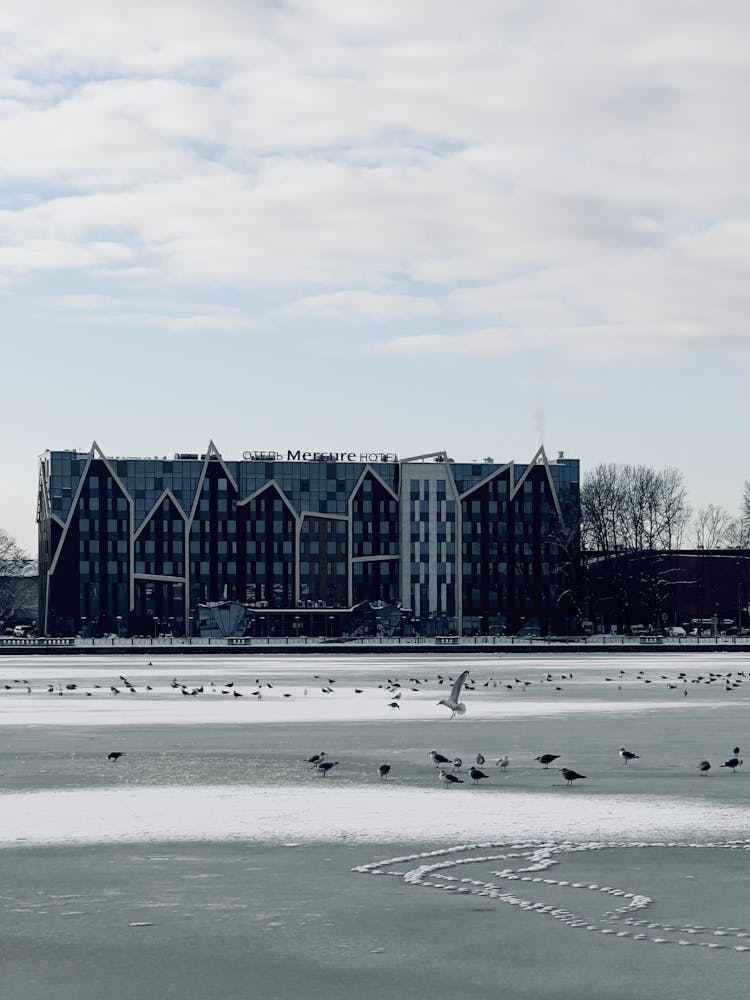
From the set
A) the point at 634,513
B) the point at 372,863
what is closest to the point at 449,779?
the point at 372,863

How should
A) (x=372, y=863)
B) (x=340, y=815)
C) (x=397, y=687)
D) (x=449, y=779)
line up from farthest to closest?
(x=397, y=687), (x=449, y=779), (x=340, y=815), (x=372, y=863)

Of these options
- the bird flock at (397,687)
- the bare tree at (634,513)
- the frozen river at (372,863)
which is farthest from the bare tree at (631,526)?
the frozen river at (372,863)

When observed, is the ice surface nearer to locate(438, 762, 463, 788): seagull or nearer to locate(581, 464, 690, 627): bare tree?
locate(438, 762, 463, 788): seagull

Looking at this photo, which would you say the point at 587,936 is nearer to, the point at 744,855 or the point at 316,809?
the point at 744,855

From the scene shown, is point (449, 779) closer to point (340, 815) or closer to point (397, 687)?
point (340, 815)

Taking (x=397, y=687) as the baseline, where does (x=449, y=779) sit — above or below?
above

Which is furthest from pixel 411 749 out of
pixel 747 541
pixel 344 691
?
pixel 747 541

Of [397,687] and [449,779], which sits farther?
[397,687]

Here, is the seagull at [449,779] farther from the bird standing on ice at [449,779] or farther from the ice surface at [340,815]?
the ice surface at [340,815]

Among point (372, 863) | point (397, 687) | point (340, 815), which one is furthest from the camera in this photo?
point (397, 687)

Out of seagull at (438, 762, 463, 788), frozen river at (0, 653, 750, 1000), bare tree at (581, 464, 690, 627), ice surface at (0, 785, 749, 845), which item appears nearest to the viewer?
frozen river at (0, 653, 750, 1000)

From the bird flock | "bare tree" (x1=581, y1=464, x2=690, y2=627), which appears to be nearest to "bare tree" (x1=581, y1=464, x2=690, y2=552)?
"bare tree" (x1=581, y1=464, x2=690, y2=627)

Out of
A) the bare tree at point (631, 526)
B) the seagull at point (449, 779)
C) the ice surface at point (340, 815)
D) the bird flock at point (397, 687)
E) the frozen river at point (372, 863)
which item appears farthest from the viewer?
the bare tree at point (631, 526)

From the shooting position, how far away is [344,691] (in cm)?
5559
